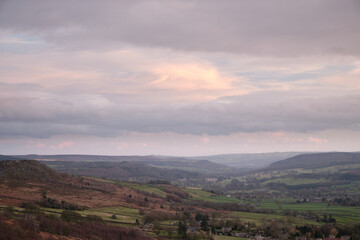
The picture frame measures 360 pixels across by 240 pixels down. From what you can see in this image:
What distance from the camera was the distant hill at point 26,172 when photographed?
134625mm

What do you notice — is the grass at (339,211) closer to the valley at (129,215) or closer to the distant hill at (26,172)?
the valley at (129,215)

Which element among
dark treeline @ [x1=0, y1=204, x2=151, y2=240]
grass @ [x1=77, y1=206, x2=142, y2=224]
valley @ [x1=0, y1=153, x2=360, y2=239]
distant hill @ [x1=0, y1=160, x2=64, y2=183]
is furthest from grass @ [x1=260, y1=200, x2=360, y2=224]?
distant hill @ [x1=0, y1=160, x2=64, y2=183]

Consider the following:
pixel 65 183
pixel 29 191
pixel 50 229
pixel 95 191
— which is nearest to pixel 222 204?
pixel 95 191

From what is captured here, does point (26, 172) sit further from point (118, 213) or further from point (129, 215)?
point (129, 215)

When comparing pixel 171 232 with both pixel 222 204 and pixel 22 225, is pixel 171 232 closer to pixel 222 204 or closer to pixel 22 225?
pixel 22 225

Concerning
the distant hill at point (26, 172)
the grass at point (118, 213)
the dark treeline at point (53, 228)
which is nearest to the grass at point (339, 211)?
the grass at point (118, 213)

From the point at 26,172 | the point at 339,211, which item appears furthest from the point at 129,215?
the point at 339,211

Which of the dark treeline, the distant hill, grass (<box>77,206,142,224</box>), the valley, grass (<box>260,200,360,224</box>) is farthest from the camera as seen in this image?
the distant hill

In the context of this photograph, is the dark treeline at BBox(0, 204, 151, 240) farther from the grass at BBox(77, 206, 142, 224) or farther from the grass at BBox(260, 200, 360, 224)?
the grass at BBox(260, 200, 360, 224)

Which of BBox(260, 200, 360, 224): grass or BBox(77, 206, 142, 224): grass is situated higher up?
BBox(77, 206, 142, 224): grass

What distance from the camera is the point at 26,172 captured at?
14400 cm

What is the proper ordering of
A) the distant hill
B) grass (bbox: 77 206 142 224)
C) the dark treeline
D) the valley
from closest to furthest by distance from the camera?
1. the dark treeline
2. the valley
3. grass (bbox: 77 206 142 224)
4. the distant hill

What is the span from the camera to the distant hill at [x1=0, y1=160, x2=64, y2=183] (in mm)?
134625

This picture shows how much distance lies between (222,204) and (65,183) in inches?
2784
